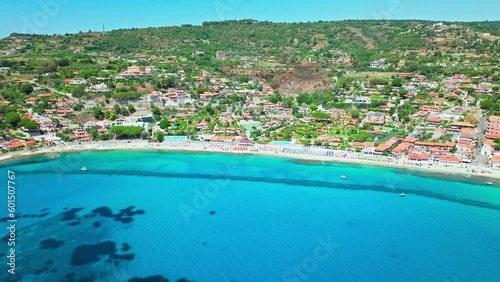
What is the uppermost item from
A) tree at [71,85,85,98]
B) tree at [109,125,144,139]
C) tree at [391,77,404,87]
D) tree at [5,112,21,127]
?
tree at [391,77,404,87]

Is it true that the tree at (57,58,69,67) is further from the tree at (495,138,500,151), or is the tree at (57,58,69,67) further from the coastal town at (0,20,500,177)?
the tree at (495,138,500,151)

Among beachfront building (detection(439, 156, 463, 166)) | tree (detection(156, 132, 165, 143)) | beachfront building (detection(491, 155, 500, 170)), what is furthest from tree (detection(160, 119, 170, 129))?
beachfront building (detection(491, 155, 500, 170))

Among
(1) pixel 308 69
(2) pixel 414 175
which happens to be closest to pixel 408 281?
(2) pixel 414 175

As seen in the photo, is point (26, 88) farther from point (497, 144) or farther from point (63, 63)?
point (497, 144)

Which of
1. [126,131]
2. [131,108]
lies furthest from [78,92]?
[126,131]

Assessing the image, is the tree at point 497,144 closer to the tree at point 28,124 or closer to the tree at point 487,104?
the tree at point 487,104

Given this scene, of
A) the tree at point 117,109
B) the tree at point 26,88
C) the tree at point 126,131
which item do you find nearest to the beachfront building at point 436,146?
the tree at point 126,131
